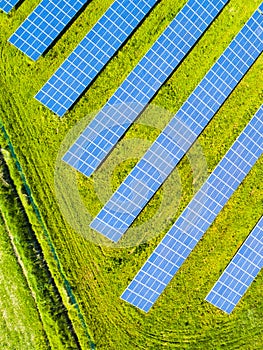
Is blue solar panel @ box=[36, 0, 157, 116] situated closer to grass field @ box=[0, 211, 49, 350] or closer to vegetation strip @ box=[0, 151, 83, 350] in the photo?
vegetation strip @ box=[0, 151, 83, 350]

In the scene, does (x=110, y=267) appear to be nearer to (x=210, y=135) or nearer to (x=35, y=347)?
(x=35, y=347)

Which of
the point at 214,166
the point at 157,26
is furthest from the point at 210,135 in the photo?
the point at 157,26

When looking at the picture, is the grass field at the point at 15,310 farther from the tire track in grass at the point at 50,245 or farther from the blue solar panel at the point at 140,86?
the blue solar panel at the point at 140,86

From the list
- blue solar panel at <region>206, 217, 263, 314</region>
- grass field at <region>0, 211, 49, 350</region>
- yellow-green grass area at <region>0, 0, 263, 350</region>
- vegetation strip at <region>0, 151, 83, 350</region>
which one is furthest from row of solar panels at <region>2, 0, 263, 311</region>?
grass field at <region>0, 211, 49, 350</region>

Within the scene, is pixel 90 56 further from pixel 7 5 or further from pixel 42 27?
pixel 7 5

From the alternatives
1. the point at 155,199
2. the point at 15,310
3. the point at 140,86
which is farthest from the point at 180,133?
the point at 15,310

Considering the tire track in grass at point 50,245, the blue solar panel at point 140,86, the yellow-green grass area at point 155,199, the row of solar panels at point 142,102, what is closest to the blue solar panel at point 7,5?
the yellow-green grass area at point 155,199
